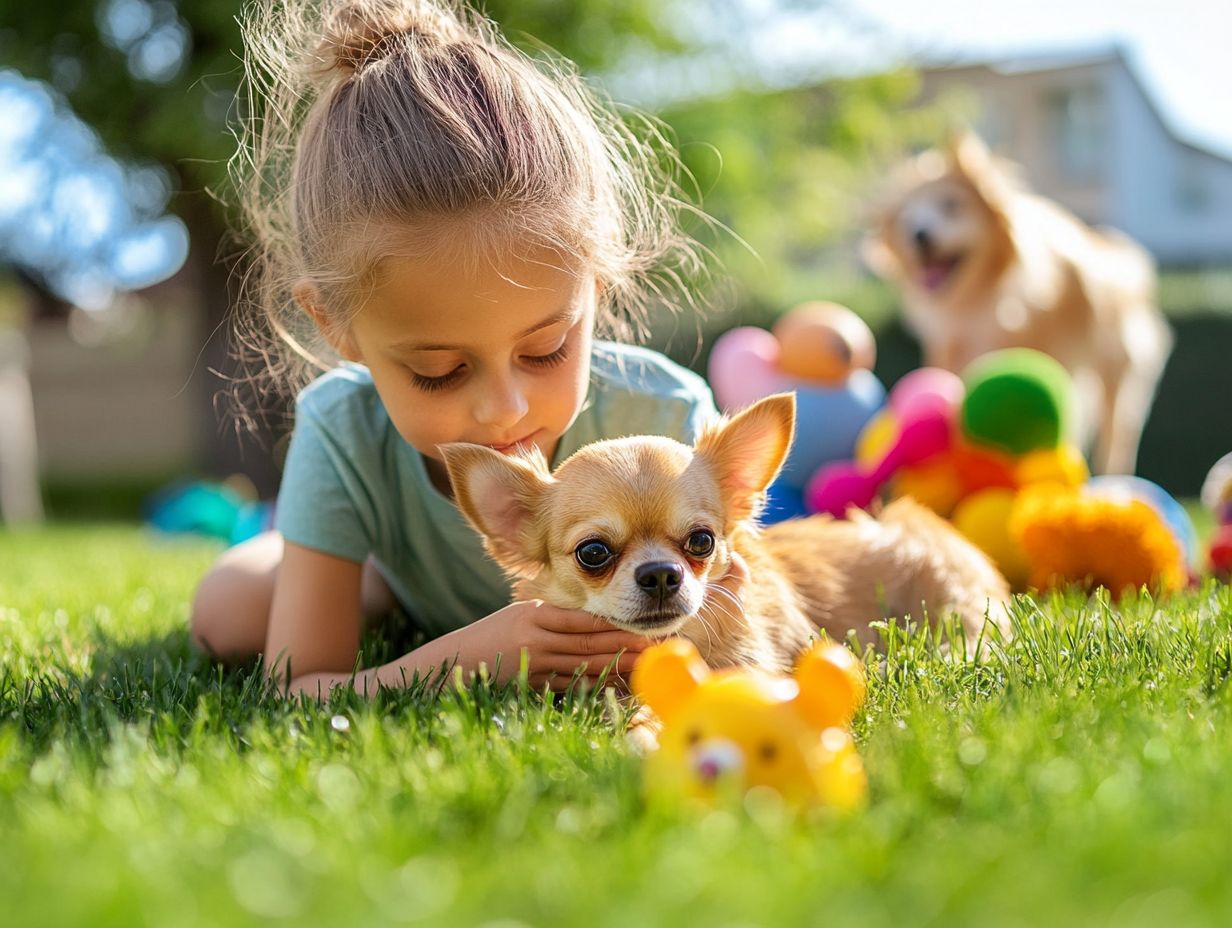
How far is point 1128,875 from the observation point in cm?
118

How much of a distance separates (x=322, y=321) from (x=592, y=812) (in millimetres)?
1505

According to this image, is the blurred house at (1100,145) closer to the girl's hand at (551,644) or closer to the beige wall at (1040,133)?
the beige wall at (1040,133)

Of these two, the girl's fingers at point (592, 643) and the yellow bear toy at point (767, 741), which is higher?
the yellow bear toy at point (767, 741)

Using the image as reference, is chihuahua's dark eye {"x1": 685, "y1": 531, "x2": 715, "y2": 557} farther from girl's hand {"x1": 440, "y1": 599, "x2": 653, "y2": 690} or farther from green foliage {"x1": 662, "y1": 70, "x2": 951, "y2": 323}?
green foliage {"x1": 662, "y1": 70, "x2": 951, "y2": 323}

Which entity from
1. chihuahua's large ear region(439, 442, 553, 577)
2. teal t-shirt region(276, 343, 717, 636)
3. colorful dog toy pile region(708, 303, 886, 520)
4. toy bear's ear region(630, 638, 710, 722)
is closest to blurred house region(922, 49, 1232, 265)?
colorful dog toy pile region(708, 303, 886, 520)

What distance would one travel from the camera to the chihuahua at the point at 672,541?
81.2 inches

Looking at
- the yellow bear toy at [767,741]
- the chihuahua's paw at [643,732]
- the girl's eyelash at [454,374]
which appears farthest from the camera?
the girl's eyelash at [454,374]

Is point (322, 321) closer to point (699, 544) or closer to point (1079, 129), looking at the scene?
point (699, 544)

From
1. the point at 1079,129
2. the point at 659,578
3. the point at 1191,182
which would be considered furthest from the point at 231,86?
the point at 1191,182

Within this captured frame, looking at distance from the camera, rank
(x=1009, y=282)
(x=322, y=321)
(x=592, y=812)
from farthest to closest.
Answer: (x=1009, y=282), (x=322, y=321), (x=592, y=812)

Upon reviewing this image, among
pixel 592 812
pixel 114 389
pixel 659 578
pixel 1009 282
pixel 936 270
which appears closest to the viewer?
pixel 592 812

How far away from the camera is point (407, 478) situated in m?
2.84

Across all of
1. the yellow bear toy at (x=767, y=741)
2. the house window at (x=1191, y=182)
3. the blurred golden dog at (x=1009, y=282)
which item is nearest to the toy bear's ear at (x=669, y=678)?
the yellow bear toy at (x=767, y=741)

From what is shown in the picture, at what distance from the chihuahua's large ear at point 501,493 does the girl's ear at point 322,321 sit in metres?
0.49
